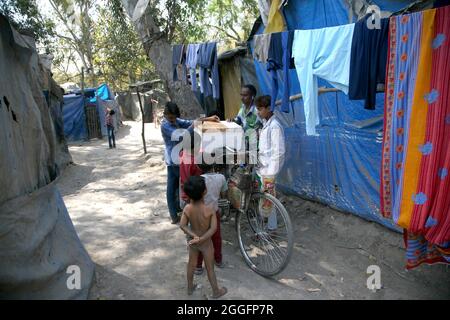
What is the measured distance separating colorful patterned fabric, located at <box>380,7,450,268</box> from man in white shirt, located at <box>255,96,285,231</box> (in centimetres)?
122

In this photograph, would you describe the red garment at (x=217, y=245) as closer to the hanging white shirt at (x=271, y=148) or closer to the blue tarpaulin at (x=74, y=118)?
the hanging white shirt at (x=271, y=148)

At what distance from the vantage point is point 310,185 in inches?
219

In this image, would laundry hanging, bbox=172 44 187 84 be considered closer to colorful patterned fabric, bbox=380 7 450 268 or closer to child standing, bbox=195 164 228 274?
child standing, bbox=195 164 228 274

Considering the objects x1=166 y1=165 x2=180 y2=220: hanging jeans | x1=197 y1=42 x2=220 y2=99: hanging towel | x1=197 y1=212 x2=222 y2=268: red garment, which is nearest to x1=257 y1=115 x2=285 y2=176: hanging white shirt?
x1=197 y1=212 x2=222 y2=268: red garment

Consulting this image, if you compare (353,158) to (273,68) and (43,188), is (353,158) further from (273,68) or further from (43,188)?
(43,188)

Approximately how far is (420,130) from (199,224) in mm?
1999

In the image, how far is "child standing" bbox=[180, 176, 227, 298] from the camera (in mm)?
3168

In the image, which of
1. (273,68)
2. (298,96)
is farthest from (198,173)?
(298,96)

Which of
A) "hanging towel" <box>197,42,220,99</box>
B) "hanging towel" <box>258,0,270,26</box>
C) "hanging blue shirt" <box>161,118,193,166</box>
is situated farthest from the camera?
"hanging towel" <box>197,42,220,99</box>

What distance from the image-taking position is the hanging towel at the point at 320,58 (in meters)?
3.43

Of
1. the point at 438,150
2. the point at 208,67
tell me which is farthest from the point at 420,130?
the point at 208,67

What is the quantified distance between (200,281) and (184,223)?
727 mm

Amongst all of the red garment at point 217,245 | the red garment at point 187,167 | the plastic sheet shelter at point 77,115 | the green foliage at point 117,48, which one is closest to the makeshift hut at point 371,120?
the red garment at point 187,167

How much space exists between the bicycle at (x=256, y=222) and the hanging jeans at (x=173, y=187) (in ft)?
2.94
